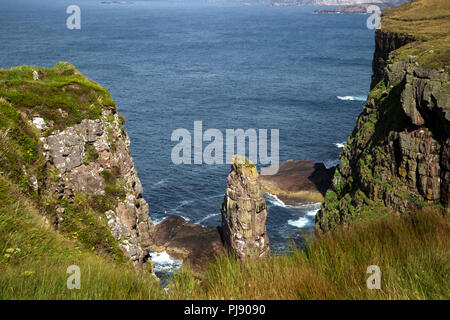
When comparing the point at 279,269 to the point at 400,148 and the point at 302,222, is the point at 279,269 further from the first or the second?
the point at 302,222

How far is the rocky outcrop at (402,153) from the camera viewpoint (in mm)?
40188

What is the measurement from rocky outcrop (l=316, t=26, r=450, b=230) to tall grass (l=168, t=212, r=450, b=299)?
2733cm

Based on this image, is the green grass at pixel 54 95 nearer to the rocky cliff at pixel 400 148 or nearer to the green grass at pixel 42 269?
the green grass at pixel 42 269

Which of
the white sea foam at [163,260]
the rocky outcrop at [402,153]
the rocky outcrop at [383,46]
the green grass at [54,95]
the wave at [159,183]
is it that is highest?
the rocky outcrop at [383,46]

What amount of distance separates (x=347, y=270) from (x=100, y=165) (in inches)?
706

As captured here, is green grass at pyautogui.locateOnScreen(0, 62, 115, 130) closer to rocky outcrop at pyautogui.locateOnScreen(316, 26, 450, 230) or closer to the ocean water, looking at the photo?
the ocean water

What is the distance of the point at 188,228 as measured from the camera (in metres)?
58.2

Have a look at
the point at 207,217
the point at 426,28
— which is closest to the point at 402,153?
the point at 207,217

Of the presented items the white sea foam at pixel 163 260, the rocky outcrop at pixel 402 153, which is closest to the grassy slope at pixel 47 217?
the rocky outcrop at pixel 402 153

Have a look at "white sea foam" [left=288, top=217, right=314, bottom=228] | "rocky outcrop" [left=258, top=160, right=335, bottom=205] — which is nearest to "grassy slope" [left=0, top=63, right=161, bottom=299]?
"white sea foam" [left=288, top=217, right=314, bottom=228]

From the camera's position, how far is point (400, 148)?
42.7 m

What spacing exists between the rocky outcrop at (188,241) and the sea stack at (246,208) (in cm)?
468
